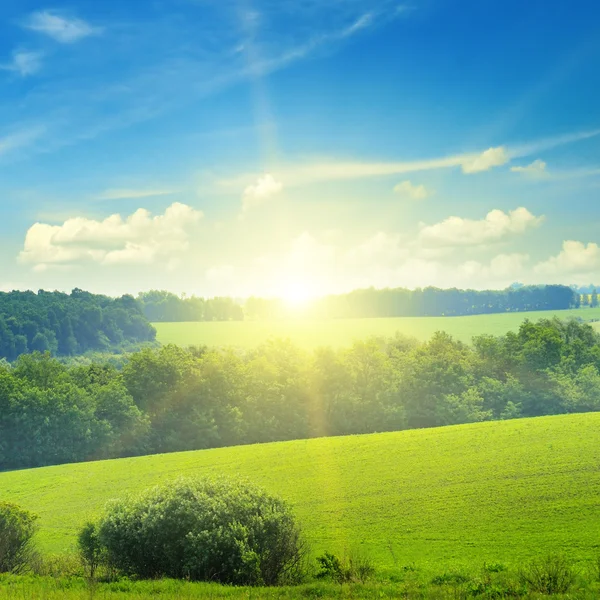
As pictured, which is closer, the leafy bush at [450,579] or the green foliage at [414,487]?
the leafy bush at [450,579]

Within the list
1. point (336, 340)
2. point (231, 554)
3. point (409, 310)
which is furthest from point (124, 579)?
point (409, 310)

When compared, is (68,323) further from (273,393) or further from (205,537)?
(205,537)

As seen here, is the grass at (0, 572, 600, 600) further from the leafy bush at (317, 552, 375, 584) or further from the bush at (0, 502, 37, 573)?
the bush at (0, 502, 37, 573)

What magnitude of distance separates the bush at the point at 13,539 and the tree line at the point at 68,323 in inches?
4519

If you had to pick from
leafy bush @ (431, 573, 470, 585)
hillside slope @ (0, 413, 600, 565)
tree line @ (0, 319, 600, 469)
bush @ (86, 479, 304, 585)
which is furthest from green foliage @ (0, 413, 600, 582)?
tree line @ (0, 319, 600, 469)

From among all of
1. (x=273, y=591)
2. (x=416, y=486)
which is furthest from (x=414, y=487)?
(x=273, y=591)

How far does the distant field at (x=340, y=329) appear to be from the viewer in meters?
151

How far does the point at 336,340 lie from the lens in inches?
5881

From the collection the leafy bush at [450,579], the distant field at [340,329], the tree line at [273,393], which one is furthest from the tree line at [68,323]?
the leafy bush at [450,579]

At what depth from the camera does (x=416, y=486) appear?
39.9m

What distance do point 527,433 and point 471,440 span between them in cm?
516

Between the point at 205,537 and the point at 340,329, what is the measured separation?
498ft

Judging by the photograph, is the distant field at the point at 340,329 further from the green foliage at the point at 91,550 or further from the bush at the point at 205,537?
the bush at the point at 205,537

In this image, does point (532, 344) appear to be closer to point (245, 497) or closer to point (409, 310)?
point (245, 497)
